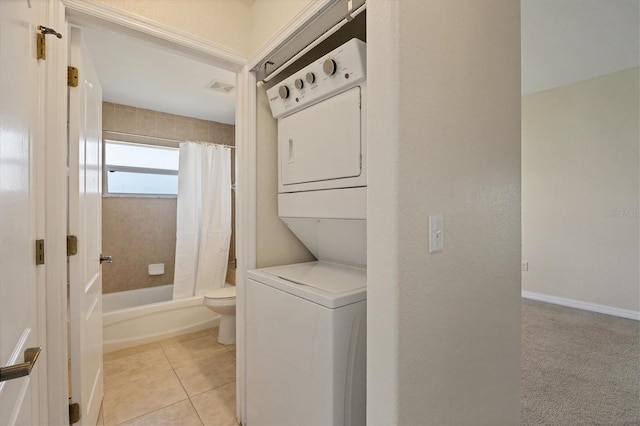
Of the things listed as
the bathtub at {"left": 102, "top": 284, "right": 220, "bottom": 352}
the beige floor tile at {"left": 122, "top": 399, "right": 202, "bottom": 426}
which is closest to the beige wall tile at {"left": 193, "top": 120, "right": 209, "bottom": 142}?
the bathtub at {"left": 102, "top": 284, "right": 220, "bottom": 352}

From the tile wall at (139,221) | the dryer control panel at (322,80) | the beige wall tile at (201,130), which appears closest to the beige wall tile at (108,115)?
the tile wall at (139,221)

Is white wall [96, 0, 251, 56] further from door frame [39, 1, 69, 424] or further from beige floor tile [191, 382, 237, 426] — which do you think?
beige floor tile [191, 382, 237, 426]

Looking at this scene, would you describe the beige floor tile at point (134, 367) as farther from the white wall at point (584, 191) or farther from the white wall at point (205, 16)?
the white wall at point (584, 191)

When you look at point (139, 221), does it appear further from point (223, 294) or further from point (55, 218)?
point (55, 218)

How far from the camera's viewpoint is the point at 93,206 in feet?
5.50

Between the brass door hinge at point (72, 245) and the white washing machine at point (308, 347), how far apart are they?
77 cm

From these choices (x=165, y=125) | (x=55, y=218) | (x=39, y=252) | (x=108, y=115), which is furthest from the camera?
(x=165, y=125)

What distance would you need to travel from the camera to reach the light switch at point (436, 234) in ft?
3.10

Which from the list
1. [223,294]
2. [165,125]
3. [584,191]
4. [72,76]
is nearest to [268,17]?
[72,76]

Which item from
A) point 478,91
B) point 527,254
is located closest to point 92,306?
point 478,91

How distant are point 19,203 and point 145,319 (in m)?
2.26

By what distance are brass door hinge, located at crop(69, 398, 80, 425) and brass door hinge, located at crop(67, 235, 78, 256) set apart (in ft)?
2.22

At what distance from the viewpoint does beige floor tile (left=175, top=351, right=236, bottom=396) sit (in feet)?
6.85

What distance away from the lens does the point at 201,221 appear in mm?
3439
